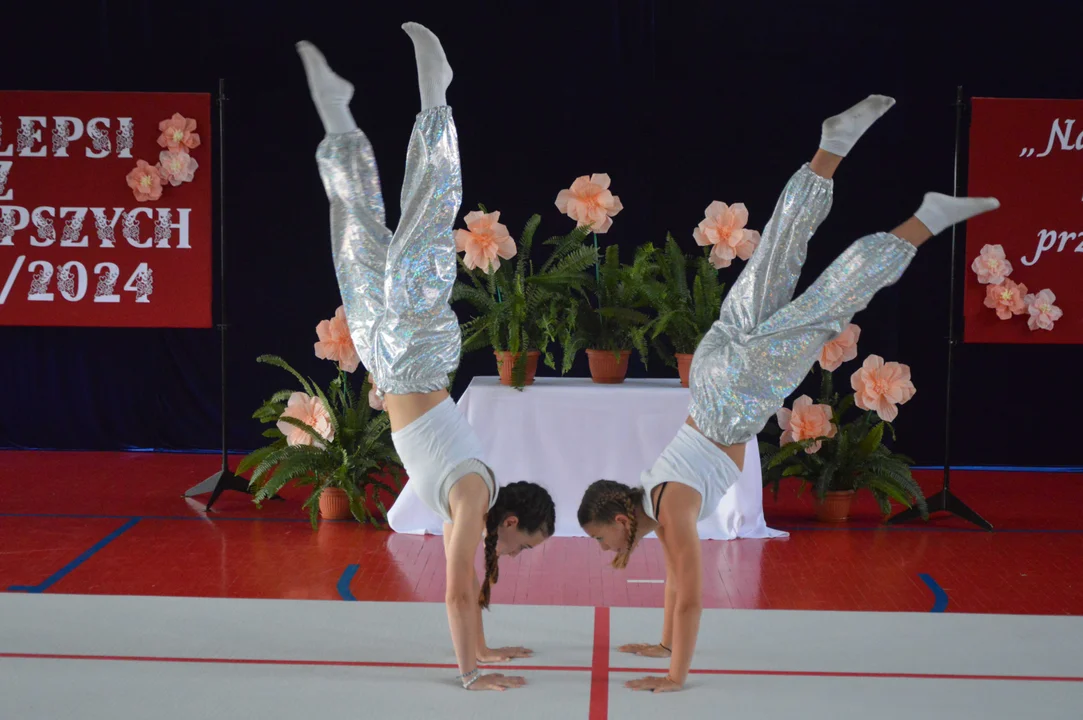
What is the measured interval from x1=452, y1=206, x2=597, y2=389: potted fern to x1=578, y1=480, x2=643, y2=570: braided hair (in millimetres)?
1724

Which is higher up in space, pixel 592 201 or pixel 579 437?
pixel 592 201

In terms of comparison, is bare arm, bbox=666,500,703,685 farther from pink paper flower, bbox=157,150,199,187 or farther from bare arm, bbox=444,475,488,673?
pink paper flower, bbox=157,150,199,187

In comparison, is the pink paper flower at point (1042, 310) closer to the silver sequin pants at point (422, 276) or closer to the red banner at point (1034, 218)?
the red banner at point (1034, 218)

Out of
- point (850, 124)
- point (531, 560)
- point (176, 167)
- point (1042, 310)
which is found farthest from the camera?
point (176, 167)

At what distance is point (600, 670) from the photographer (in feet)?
11.1

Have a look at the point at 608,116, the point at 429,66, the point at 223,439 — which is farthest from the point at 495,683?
the point at 608,116

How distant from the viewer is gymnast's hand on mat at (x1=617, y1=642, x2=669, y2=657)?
3467 millimetres

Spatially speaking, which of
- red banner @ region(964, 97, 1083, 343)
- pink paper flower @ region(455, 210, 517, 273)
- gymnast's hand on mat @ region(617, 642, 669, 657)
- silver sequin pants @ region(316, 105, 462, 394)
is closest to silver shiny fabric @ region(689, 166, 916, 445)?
gymnast's hand on mat @ region(617, 642, 669, 657)

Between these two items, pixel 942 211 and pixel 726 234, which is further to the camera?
pixel 726 234

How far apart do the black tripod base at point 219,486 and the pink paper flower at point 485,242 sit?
1648mm

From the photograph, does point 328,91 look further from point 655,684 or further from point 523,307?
point 655,684

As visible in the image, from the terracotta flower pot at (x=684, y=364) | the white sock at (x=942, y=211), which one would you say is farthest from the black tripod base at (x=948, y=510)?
the white sock at (x=942, y=211)

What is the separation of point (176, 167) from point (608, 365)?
94.7 inches

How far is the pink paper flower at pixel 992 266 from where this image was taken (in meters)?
5.29
